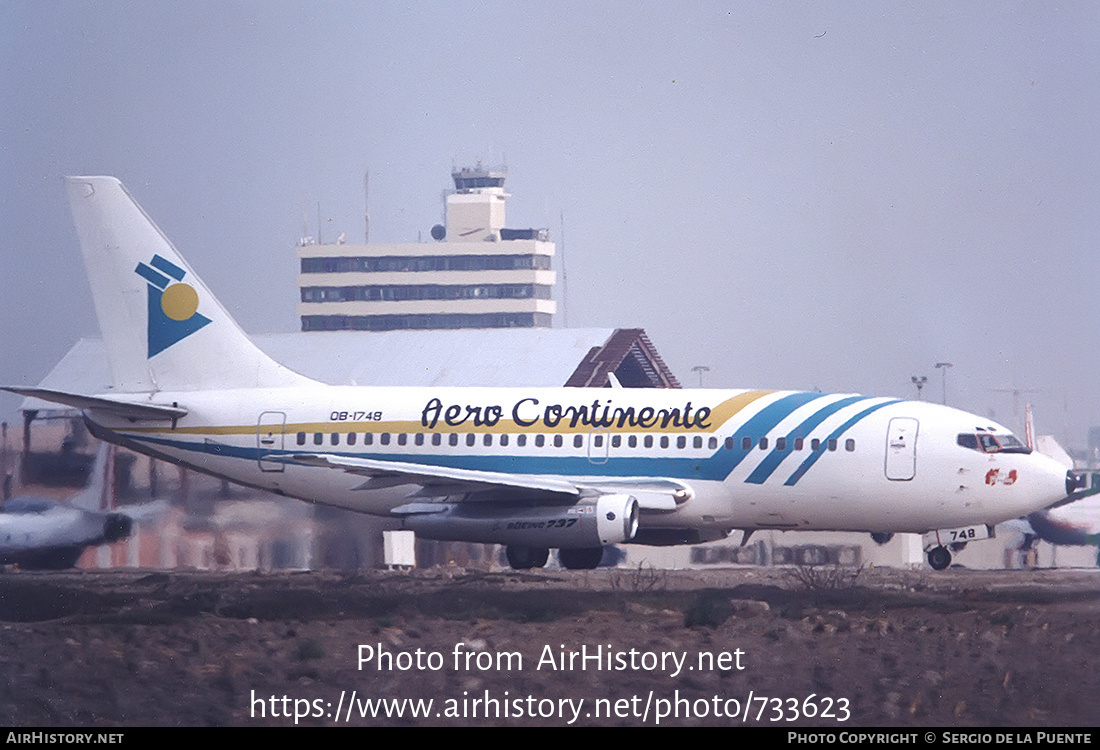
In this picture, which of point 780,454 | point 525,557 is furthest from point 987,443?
point 525,557

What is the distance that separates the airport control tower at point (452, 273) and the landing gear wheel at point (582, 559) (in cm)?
10883

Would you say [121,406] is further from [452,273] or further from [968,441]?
[452,273]

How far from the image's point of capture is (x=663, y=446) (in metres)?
30.4

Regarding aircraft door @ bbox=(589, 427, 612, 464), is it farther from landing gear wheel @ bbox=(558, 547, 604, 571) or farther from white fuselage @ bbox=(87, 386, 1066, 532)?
landing gear wheel @ bbox=(558, 547, 604, 571)

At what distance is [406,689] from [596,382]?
3084cm

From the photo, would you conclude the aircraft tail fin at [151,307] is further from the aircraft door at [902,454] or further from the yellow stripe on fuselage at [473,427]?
the aircraft door at [902,454]

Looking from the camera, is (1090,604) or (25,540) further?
(25,540)

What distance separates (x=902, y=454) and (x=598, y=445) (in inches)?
232

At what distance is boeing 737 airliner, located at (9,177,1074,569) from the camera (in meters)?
29.2

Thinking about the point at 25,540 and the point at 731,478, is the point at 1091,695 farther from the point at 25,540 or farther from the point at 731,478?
the point at 25,540

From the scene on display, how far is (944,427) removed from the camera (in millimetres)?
29578

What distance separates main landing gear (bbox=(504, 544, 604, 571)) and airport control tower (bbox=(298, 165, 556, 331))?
10883 cm

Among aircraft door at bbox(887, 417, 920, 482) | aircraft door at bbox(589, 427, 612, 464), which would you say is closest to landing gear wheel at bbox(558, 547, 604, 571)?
aircraft door at bbox(589, 427, 612, 464)
